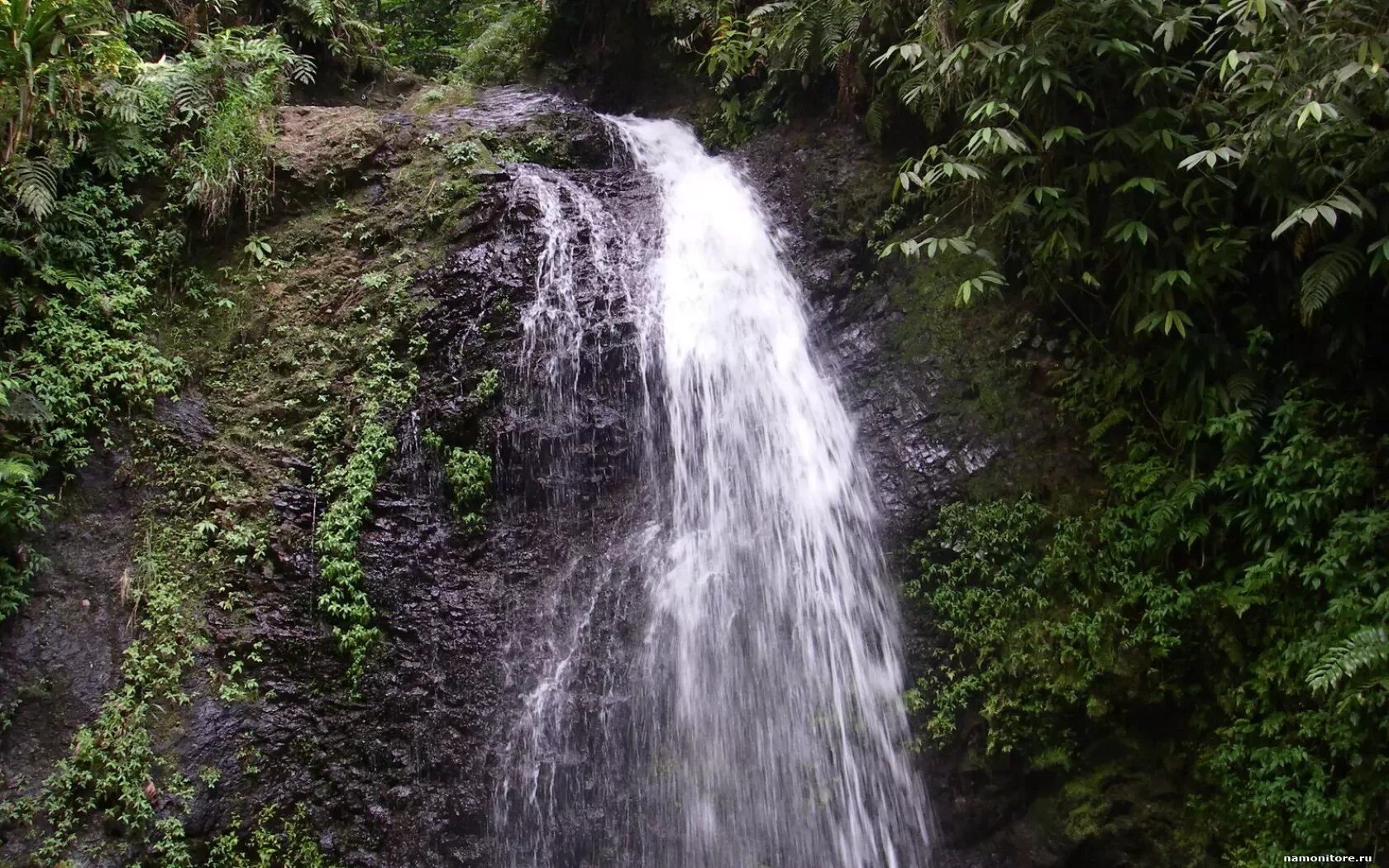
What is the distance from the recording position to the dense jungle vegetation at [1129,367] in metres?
4.04

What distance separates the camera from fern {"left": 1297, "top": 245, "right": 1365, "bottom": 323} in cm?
411

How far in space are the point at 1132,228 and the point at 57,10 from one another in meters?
7.56

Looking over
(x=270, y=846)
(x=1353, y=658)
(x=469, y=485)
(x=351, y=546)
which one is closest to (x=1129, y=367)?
(x=1353, y=658)

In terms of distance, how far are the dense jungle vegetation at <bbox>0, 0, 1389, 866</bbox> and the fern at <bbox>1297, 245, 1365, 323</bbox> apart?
0.7 inches

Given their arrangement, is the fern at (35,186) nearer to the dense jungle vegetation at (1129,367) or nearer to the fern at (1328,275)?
the dense jungle vegetation at (1129,367)

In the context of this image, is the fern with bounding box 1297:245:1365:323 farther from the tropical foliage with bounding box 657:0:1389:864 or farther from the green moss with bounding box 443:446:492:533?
the green moss with bounding box 443:446:492:533

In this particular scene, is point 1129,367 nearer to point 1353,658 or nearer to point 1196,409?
point 1196,409

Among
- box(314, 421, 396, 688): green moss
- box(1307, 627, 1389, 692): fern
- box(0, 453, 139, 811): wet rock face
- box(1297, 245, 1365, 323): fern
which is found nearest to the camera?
box(1307, 627, 1389, 692): fern

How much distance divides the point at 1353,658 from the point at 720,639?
331 centimetres

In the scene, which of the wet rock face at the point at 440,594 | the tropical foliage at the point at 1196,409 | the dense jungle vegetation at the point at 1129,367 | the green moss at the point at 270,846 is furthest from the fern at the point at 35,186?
the tropical foliage at the point at 1196,409

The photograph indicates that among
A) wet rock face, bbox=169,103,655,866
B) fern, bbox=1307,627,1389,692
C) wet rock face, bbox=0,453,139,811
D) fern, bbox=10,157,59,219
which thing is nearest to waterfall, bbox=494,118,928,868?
wet rock face, bbox=169,103,655,866

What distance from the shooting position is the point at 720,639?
206 inches

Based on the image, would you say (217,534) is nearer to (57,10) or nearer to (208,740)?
(208,740)

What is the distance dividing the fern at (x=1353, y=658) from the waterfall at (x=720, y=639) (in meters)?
2.13
